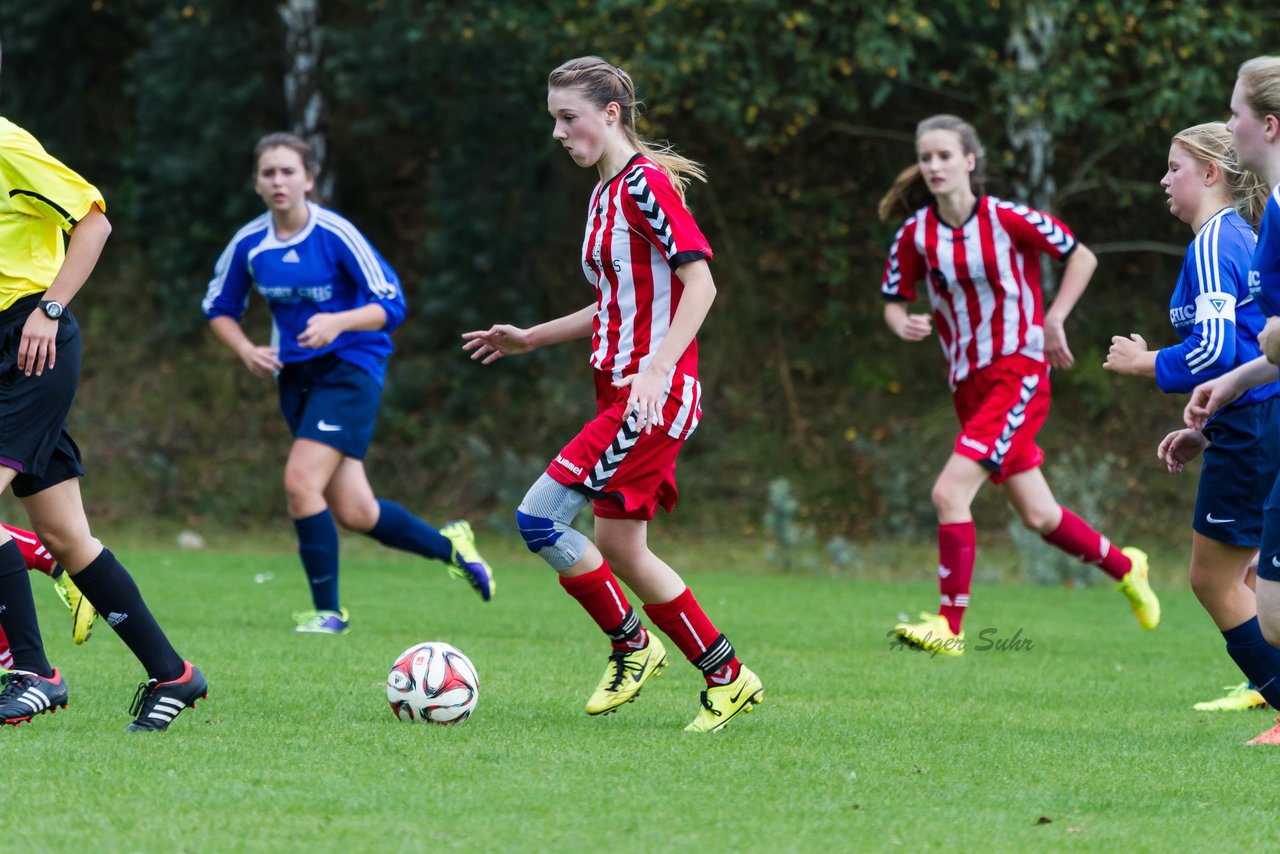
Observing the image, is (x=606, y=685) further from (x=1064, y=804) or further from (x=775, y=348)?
(x=775, y=348)

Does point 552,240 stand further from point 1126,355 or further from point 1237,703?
point 1126,355

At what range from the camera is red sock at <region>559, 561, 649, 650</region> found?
5078 millimetres

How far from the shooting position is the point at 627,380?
488 centimetres

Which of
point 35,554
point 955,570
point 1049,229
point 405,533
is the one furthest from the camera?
point 405,533

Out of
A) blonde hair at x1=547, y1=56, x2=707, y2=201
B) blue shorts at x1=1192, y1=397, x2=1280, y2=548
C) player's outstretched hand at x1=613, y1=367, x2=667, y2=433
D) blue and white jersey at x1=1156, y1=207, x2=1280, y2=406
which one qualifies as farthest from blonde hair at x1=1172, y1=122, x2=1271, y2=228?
player's outstretched hand at x1=613, y1=367, x2=667, y2=433

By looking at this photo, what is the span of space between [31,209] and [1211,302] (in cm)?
347

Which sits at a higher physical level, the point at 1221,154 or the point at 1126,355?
the point at 1221,154

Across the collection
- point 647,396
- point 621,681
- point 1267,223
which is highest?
point 1267,223

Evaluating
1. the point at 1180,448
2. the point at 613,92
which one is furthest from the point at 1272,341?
the point at 613,92

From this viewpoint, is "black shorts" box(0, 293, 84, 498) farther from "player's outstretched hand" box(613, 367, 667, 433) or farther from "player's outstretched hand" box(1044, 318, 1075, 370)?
"player's outstretched hand" box(1044, 318, 1075, 370)

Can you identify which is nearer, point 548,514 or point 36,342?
point 36,342

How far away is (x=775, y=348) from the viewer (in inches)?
627

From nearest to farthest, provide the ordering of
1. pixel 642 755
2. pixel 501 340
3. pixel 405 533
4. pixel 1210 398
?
1. pixel 1210 398
2. pixel 642 755
3. pixel 501 340
4. pixel 405 533

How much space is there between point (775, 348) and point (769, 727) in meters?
11.0
